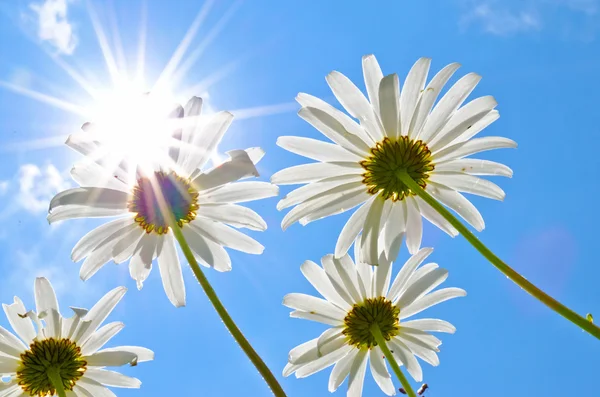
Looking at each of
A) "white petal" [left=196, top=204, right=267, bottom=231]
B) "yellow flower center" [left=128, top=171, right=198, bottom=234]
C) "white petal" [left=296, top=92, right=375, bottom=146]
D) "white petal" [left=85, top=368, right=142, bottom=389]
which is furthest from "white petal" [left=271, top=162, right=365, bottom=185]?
"white petal" [left=85, top=368, right=142, bottom=389]

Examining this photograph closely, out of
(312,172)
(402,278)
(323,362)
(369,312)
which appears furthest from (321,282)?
(312,172)

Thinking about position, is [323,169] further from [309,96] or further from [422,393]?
[422,393]

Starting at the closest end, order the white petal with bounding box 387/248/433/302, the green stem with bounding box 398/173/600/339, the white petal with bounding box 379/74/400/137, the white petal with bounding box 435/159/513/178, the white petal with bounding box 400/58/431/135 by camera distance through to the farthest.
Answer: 1. the green stem with bounding box 398/173/600/339
2. the white petal with bounding box 379/74/400/137
3. the white petal with bounding box 400/58/431/135
4. the white petal with bounding box 435/159/513/178
5. the white petal with bounding box 387/248/433/302

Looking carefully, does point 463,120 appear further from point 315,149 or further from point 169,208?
point 169,208

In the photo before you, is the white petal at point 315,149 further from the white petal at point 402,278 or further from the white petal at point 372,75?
the white petal at point 402,278

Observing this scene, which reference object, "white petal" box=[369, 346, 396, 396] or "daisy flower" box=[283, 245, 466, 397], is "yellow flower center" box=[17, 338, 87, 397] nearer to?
"daisy flower" box=[283, 245, 466, 397]

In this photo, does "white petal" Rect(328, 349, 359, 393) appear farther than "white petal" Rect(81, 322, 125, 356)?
Yes

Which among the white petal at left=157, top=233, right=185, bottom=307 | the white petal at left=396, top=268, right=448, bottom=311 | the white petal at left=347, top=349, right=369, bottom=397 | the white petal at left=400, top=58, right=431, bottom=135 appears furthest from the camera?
the white petal at left=396, top=268, right=448, bottom=311
